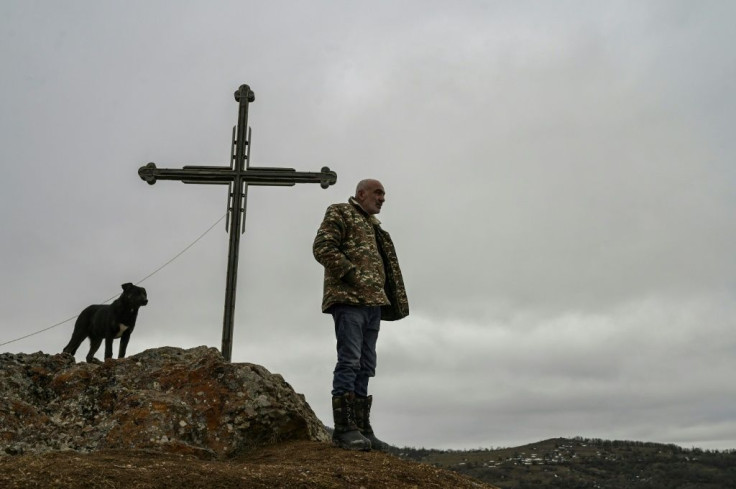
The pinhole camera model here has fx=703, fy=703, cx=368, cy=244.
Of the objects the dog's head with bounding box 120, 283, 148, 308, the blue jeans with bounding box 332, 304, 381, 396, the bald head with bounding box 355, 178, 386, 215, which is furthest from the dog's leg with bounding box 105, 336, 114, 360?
the bald head with bounding box 355, 178, 386, 215

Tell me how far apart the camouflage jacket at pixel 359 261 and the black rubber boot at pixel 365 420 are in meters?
1.02

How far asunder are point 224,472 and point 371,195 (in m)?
3.52

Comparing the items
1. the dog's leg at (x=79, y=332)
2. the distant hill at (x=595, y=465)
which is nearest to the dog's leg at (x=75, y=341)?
the dog's leg at (x=79, y=332)

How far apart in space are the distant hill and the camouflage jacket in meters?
75.1

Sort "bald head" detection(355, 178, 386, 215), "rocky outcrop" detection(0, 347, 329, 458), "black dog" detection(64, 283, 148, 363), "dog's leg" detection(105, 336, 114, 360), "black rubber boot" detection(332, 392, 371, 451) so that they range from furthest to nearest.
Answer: "black dog" detection(64, 283, 148, 363) → "dog's leg" detection(105, 336, 114, 360) → "bald head" detection(355, 178, 386, 215) → "black rubber boot" detection(332, 392, 371, 451) → "rocky outcrop" detection(0, 347, 329, 458)

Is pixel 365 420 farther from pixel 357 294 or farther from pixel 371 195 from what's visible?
pixel 371 195

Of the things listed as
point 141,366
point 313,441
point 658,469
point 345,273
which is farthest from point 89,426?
point 658,469

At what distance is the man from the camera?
702 cm

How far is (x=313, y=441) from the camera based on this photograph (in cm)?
751

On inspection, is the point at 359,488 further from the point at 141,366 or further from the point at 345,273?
the point at 141,366

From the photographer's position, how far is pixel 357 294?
717 cm

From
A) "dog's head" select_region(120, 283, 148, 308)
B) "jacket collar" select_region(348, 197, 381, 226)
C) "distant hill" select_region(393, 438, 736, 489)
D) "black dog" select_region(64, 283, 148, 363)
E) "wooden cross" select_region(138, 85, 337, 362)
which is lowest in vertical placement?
"distant hill" select_region(393, 438, 736, 489)

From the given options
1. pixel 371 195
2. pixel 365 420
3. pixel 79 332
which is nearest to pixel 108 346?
pixel 79 332

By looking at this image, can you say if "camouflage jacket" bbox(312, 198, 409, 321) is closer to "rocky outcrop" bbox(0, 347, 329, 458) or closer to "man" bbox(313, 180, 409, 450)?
"man" bbox(313, 180, 409, 450)
